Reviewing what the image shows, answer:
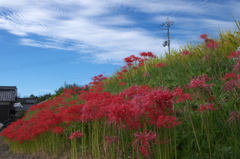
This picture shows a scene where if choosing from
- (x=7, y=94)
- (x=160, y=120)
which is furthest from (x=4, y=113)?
(x=160, y=120)

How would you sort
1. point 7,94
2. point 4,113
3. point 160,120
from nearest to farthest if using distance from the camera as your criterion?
point 160,120, point 4,113, point 7,94

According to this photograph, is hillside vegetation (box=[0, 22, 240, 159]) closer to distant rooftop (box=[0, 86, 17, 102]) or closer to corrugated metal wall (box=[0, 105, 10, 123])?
corrugated metal wall (box=[0, 105, 10, 123])

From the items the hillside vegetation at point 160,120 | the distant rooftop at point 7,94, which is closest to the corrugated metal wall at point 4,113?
the distant rooftop at point 7,94

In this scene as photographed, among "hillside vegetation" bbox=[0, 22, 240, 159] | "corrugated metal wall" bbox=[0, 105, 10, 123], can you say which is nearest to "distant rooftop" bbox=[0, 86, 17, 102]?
"corrugated metal wall" bbox=[0, 105, 10, 123]

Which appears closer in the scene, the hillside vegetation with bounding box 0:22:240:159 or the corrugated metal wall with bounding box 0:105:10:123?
the hillside vegetation with bounding box 0:22:240:159

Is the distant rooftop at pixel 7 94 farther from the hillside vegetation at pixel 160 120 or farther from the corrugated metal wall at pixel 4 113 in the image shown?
the hillside vegetation at pixel 160 120

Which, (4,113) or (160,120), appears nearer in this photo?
(160,120)

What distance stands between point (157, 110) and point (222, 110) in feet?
9.15

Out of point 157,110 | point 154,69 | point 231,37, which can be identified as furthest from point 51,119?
point 231,37

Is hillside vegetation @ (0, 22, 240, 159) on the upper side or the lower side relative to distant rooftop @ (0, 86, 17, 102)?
lower

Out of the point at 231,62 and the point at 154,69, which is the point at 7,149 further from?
the point at 231,62

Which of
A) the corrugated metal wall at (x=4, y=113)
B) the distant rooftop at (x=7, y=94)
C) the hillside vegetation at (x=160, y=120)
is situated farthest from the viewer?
the distant rooftop at (x=7, y=94)

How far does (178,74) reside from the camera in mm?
8422

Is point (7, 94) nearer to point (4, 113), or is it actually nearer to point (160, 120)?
point (4, 113)
